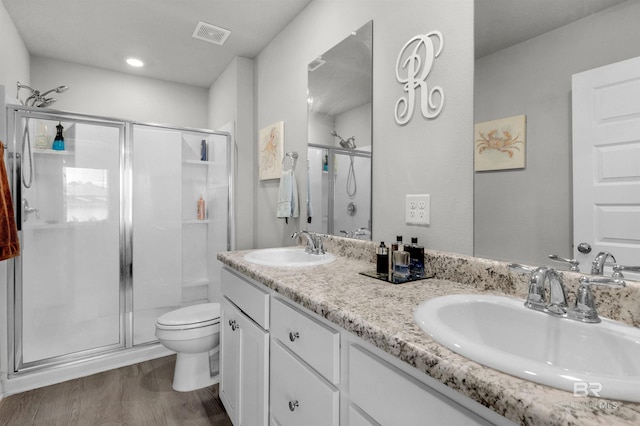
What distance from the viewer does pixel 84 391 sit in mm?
2059

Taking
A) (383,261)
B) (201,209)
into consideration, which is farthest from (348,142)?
(201,209)

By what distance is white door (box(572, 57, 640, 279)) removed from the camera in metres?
0.77

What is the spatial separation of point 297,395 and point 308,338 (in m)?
0.21

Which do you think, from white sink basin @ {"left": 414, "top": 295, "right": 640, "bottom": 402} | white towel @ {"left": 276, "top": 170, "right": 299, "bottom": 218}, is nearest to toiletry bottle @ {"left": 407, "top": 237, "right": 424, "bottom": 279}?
white sink basin @ {"left": 414, "top": 295, "right": 640, "bottom": 402}

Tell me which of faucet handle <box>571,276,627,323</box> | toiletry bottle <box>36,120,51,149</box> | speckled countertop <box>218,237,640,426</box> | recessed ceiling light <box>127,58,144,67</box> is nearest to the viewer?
speckled countertop <box>218,237,640,426</box>

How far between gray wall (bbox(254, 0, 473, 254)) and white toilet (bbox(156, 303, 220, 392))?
0.95 meters

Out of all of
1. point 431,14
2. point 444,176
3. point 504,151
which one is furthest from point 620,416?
point 431,14

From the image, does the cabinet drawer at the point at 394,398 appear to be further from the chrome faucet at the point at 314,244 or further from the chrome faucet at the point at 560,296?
the chrome faucet at the point at 314,244

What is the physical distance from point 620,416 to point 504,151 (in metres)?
0.82

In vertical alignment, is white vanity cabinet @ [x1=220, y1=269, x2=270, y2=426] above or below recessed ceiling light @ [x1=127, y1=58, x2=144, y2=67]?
below

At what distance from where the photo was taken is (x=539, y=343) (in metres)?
0.78

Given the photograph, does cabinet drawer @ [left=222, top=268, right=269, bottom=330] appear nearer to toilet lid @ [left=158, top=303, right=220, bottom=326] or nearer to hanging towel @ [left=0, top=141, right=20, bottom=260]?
toilet lid @ [left=158, top=303, right=220, bottom=326]

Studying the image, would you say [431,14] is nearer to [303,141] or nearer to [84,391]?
[303,141]

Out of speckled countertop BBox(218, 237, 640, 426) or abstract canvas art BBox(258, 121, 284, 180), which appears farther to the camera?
abstract canvas art BBox(258, 121, 284, 180)
